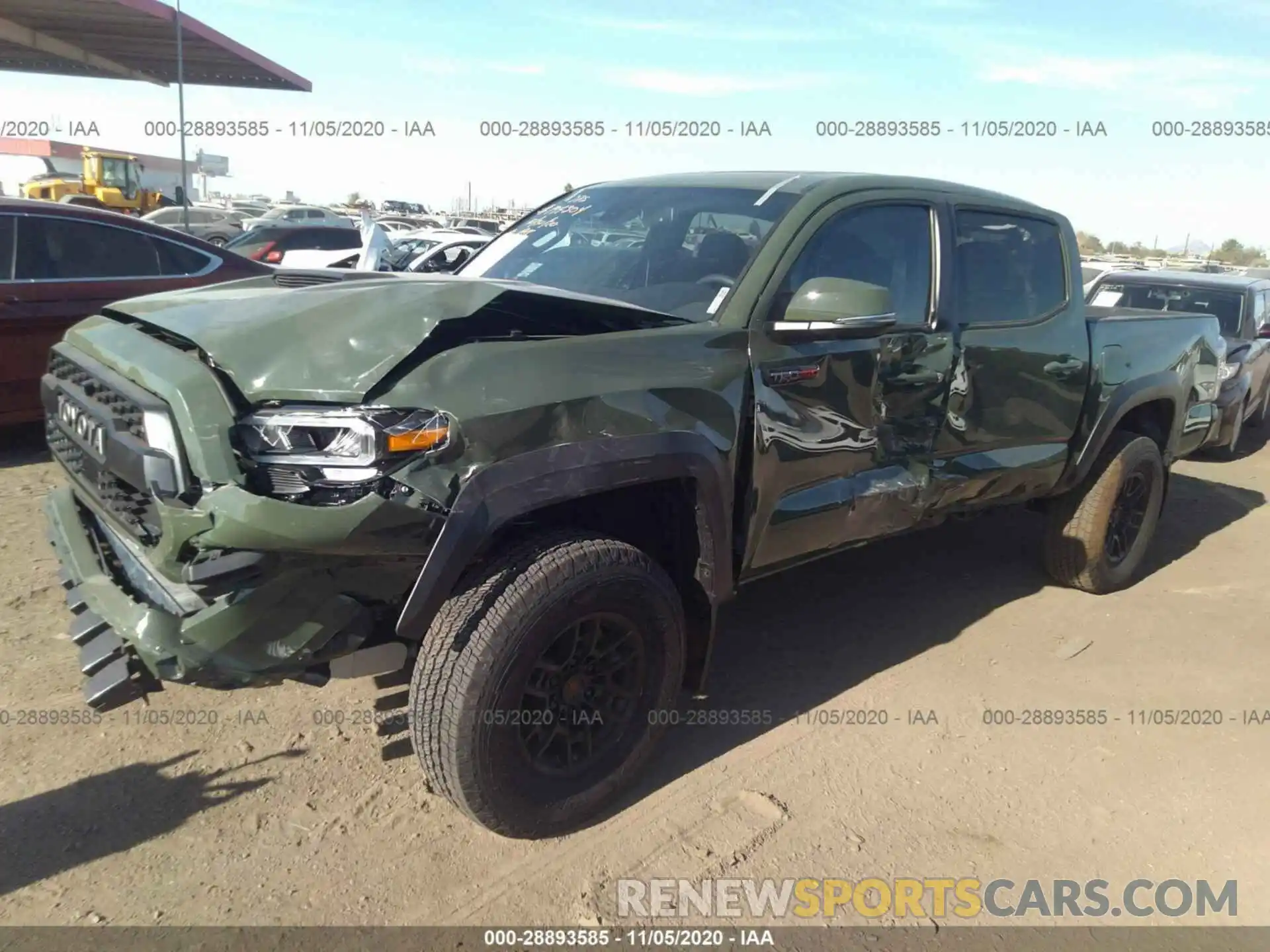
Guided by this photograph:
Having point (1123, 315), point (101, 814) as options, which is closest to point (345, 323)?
point (101, 814)

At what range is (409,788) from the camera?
2969mm

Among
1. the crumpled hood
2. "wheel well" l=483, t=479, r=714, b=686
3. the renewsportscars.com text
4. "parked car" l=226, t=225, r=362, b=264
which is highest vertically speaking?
"parked car" l=226, t=225, r=362, b=264

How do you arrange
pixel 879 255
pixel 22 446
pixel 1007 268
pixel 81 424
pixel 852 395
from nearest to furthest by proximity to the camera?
pixel 81 424, pixel 852 395, pixel 879 255, pixel 1007 268, pixel 22 446

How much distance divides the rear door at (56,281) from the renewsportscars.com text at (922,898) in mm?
5015

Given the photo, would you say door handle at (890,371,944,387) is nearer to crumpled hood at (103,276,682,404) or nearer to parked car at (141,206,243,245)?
crumpled hood at (103,276,682,404)

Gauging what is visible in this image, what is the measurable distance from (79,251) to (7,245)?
393 mm

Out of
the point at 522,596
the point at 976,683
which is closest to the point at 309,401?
the point at 522,596

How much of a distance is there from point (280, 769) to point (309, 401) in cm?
134

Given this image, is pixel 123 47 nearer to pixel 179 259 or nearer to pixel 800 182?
pixel 179 259

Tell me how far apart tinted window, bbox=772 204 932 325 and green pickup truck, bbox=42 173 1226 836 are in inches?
0.5

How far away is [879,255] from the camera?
3.62 m

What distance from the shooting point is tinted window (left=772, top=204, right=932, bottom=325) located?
331 cm

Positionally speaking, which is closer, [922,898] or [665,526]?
[922,898]

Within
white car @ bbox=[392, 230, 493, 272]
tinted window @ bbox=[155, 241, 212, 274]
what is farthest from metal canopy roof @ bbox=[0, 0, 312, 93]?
tinted window @ bbox=[155, 241, 212, 274]
